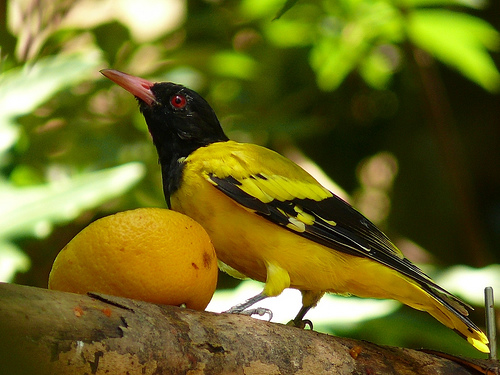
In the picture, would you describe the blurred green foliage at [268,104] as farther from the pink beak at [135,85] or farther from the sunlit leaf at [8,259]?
the pink beak at [135,85]

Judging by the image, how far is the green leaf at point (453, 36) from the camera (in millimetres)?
3970

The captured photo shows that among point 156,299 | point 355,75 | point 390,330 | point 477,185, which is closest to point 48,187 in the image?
point 156,299

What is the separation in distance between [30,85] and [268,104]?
1772 mm

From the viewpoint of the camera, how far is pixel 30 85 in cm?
362

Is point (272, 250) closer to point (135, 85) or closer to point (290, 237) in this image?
point (290, 237)

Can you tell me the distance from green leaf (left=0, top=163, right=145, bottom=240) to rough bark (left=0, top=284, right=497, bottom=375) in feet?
4.54

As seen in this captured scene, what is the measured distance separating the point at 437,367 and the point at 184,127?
1.72 metres

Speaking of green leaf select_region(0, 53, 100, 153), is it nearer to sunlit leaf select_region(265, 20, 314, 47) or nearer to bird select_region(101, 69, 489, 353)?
bird select_region(101, 69, 489, 353)

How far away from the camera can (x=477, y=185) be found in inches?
232

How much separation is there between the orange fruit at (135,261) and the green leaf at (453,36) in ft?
8.89

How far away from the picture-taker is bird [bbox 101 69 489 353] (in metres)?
2.58

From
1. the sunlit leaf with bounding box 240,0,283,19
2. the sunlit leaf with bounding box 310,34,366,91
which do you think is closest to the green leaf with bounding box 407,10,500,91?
the sunlit leaf with bounding box 310,34,366,91

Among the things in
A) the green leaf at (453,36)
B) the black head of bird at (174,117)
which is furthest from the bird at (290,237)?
the green leaf at (453,36)

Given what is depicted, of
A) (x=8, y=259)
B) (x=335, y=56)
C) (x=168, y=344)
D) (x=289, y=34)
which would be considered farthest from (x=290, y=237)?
(x=289, y=34)
